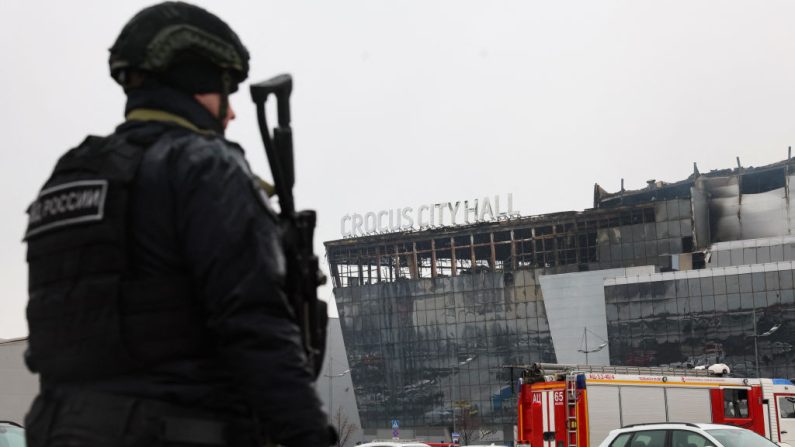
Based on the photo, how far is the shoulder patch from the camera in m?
2.49

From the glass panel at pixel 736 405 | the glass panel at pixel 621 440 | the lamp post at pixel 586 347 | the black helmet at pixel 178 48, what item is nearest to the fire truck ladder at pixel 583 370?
the glass panel at pixel 736 405

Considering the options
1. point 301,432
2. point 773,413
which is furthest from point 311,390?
point 773,413

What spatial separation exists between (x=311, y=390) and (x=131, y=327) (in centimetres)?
Result: 38

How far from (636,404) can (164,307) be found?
25207 millimetres

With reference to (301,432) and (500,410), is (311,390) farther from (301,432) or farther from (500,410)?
(500,410)

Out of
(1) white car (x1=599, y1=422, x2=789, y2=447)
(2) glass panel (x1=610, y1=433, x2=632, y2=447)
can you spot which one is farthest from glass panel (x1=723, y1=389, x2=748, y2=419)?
(2) glass panel (x1=610, y1=433, x2=632, y2=447)

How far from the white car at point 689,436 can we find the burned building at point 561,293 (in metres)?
71.9

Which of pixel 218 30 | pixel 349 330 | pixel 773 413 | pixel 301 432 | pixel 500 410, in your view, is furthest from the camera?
pixel 349 330

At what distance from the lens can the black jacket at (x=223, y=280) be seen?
2359 millimetres

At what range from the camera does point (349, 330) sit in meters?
110

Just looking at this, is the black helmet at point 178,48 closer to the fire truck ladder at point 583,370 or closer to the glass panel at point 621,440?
the glass panel at point 621,440

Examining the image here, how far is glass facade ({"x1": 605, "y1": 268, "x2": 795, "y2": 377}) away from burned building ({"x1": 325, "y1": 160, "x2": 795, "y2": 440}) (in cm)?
10

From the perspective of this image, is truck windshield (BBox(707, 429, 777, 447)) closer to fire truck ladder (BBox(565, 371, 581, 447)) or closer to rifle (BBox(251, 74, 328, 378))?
fire truck ladder (BBox(565, 371, 581, 447))

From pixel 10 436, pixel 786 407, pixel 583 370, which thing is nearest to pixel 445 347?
pixel 583 370
